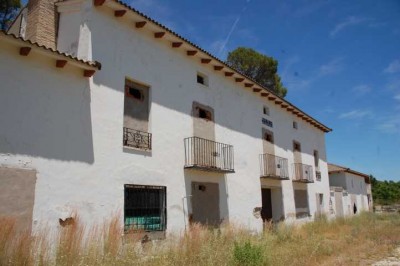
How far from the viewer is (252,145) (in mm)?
14906

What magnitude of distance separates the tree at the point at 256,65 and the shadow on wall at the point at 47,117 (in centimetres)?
1951

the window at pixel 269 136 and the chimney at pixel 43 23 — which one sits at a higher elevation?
the chimney at pixel 43 23

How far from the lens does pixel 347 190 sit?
28594mm

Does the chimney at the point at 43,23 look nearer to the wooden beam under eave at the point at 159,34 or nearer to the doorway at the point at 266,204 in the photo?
the wooden beam under eave at the point at 159,34

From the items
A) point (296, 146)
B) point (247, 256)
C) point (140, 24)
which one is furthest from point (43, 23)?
point (296, 146)

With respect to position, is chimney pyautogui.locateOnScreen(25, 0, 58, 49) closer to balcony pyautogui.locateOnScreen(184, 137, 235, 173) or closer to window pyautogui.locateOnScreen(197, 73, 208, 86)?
balcony pyautogui.locateOnScreen(184, 137, 235, 173)

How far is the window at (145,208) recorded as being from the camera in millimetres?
8906

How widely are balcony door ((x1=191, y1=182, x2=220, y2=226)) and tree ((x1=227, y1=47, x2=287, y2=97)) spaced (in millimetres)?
15850

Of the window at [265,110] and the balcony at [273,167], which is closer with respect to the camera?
the balcony at [273,167]

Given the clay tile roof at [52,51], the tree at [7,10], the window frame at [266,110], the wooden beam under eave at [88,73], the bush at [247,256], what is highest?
the tree at [7,10]

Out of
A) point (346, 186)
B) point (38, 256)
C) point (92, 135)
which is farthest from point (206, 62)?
point (346, 186)

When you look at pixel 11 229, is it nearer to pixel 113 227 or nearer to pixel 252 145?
pixel 113 227

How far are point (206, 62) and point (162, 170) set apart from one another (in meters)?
4.69

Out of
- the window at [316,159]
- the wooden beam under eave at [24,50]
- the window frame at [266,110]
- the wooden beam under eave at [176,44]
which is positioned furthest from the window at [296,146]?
the wooden beam under eave at [24,50]
